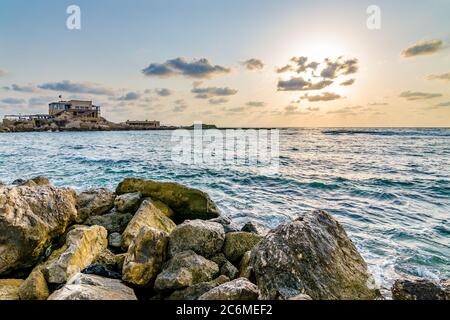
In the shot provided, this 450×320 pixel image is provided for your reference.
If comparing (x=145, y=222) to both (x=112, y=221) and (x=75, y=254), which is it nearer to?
(x=112, y=221)

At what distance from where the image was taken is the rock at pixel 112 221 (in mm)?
7197

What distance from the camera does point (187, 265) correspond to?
4688 millimetres

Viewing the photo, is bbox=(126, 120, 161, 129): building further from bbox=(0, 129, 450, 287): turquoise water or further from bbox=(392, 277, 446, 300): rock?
bbox=(392, 277, 446, 300): rock

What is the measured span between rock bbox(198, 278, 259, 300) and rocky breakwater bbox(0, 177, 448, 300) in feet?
0.04

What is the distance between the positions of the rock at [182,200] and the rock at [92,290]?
3885mm

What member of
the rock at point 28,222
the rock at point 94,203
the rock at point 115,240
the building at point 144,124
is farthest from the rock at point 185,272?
the building at point 144,124

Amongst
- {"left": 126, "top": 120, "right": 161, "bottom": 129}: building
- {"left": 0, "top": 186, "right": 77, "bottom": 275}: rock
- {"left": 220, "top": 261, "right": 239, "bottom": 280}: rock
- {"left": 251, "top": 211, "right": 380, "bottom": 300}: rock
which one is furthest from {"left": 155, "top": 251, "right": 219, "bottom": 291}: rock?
{"left": 126, "top": 120, "right": 161, "bottom": 129}: building

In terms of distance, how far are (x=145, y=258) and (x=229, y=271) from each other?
133 centimetres

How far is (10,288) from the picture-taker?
4.52 m

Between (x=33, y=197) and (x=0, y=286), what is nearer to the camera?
(x=0, y=286)
